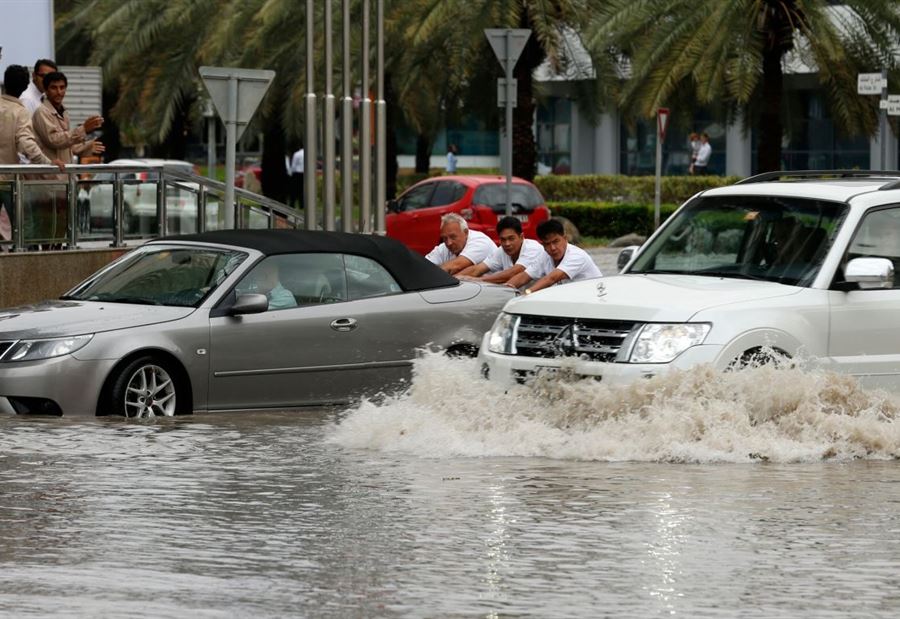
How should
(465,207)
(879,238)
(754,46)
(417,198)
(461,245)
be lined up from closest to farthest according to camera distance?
(879,238) → (461,245) → (754,46) → (465,207) → (417,198)

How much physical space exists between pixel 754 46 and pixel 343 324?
20.6m

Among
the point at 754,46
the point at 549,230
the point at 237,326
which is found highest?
the point at 754,46

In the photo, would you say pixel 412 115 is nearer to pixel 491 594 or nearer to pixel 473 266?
pixel 473 266

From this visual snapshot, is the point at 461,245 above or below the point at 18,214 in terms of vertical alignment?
below

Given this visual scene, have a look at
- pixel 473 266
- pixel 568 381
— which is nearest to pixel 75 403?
pixel 568 381

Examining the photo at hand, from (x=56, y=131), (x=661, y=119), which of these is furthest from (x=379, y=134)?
(x=661, y=119)

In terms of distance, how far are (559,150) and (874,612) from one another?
213ft

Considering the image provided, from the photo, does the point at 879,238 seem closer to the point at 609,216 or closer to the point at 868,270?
the point at 868,270

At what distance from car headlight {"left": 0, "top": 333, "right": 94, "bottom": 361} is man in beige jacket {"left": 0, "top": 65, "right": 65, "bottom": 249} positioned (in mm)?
6176

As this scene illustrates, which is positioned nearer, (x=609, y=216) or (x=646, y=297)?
(x=646, y=297)

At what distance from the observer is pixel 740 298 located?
11172 millimetres

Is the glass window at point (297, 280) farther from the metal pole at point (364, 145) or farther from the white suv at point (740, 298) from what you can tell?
the metal pole at point (364, 145)

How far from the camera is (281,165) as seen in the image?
50.6 metres

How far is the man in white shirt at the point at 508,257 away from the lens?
16438 millimetres
